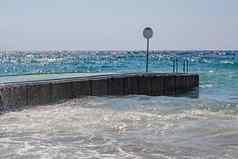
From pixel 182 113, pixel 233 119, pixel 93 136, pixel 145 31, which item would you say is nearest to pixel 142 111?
pixel 182 113

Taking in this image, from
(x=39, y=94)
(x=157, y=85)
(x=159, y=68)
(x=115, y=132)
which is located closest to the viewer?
(x=115, y=132)

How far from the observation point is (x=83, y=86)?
25.0 meters

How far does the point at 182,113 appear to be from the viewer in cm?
1953

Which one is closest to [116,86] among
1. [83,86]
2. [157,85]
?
[83,86]

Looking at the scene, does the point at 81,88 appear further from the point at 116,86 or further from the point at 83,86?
the point at 116,86

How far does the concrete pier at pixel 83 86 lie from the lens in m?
20.7

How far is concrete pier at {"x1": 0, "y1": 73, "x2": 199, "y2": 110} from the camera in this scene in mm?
20719

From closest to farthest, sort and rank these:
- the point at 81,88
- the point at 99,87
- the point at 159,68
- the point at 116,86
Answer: the point at 81,88
the point at 99,87
the point at 116,86
the point at 159,68

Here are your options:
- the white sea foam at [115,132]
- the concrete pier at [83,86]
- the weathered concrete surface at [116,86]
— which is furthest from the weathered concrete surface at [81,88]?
the white sea foam at [115,132]

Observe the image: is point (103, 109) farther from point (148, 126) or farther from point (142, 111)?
point (148, 126)

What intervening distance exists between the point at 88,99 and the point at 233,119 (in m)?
8.00

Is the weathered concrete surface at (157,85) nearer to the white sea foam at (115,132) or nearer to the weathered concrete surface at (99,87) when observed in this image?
the weathered concrete surface at (99,87)

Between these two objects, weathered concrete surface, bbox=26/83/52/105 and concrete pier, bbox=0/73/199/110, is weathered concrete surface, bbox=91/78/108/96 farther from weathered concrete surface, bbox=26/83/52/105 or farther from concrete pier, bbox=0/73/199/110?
weathered concrete surface, bbox=26/83/52/105

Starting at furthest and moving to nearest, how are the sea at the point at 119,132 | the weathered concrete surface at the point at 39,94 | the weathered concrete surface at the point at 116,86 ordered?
the weathered concrete surface at the point at 116,86
the weathered concrete surface at the point at 39,94
the sea at the point at 119,132
